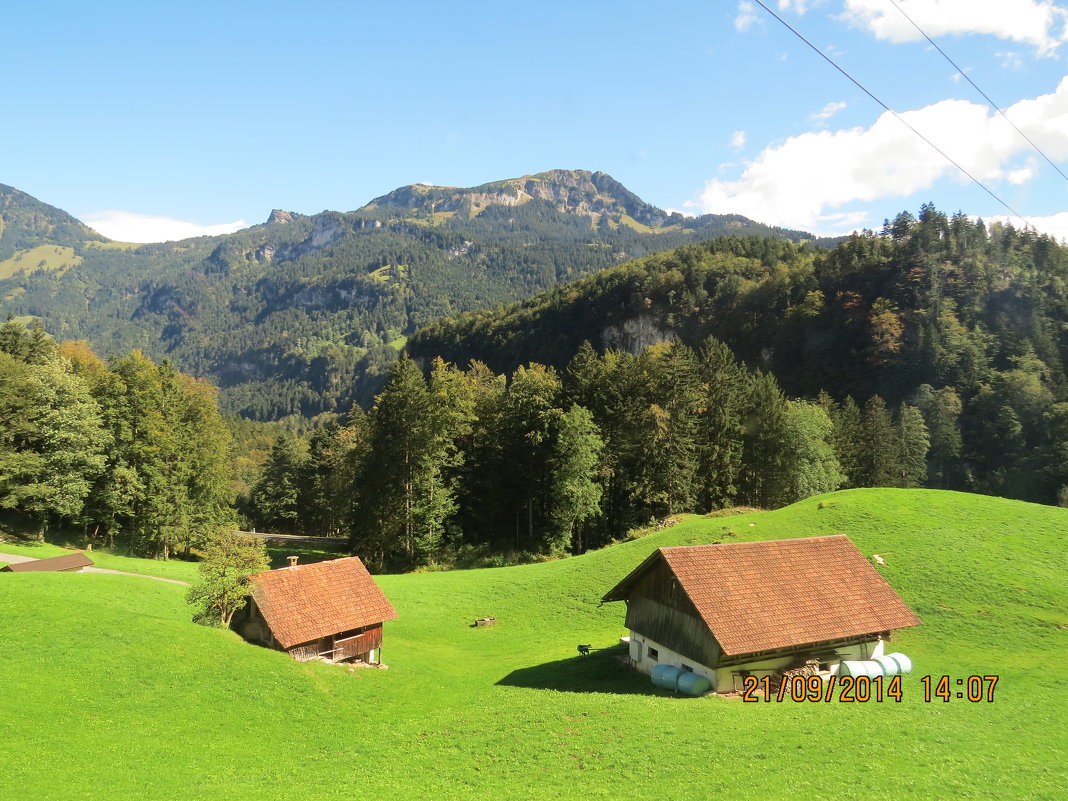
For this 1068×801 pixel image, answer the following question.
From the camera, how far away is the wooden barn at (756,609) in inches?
1048

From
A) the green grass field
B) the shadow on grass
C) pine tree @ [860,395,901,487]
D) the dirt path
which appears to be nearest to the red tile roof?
the green grass field

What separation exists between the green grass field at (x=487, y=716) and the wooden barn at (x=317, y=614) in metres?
1.53

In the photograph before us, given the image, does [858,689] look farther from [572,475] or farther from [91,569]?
[91,569]

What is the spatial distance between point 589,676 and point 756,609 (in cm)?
877

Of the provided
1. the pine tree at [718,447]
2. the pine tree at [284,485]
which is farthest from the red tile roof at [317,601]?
the pine tree at [284,485]

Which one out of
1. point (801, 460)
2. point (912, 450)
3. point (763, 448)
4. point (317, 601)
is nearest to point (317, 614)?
point (317, 601)

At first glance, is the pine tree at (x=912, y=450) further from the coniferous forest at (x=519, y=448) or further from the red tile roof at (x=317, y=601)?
the red tile roof at (x=317, y=601)

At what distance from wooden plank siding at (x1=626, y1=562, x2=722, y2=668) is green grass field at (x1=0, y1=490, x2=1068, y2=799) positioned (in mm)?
2029

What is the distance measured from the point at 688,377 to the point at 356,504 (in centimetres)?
3644

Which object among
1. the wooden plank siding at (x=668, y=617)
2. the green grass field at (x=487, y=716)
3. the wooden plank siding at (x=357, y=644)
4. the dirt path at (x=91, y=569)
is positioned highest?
the wooden plank siding at (x=668, y=617)

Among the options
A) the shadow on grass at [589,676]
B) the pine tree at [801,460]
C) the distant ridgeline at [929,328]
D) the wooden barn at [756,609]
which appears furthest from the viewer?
the distant ridgeline at [929,328]

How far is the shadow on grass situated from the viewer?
94.8 feet

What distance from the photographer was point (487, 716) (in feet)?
82.0

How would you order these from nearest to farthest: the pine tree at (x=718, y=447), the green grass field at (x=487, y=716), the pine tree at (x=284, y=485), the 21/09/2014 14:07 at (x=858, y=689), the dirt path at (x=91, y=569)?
the green grass field at (x=487, y=716) < the 21/09/2014 14:07 at (x=858, y=689) < the dirt path at (x=91, y=569) < the pine tree at (x=718, y=447) < the pine tree at (x=284, y=485)
